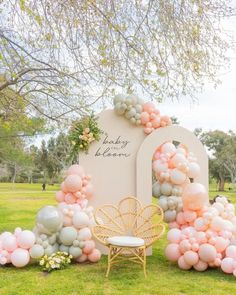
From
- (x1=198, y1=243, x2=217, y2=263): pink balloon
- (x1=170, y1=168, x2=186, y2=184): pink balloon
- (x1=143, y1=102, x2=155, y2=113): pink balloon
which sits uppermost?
(x1=143, y1=102, x2=155, y2=113): pink balloon

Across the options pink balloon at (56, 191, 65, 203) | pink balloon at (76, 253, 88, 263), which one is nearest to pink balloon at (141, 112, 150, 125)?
pink balloon at (56, 191, 65, 203)

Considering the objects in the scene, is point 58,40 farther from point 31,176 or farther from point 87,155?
point 31,176

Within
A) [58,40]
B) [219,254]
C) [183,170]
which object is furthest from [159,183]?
[58,40]

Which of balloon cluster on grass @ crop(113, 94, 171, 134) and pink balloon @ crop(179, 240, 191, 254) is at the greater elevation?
balloon cluster on grass @ crop(113, 94, 171, 134)

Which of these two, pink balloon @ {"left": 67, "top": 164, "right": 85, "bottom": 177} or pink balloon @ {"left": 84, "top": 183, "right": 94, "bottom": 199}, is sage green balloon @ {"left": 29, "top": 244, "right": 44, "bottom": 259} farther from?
pink balloon @ {"left": 67, "top": 164, "right": 85, "bottom": 177}

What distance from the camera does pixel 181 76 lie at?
14.8 feet

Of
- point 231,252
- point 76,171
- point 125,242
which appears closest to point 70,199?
point 76,171

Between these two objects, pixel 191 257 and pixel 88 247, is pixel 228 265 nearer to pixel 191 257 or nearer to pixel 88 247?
pixel 191 257

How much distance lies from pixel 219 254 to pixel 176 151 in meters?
1.75

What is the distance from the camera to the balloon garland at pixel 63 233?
543 cm

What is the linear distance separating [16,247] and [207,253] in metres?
2.63

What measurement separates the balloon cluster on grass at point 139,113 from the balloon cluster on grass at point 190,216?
397 millimetres

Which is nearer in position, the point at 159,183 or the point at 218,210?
the point at 218,210

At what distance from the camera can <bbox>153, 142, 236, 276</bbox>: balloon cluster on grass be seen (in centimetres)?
519
